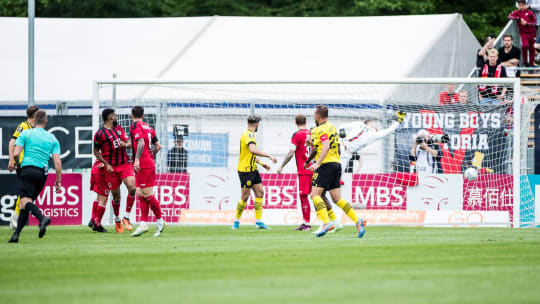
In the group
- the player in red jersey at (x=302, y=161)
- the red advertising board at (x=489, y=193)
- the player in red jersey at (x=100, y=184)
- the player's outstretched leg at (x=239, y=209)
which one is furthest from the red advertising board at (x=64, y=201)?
the red advertising board at (x=489, y=193)

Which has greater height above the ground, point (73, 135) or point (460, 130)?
point (460, 130)

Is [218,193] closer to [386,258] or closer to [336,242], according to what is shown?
[336,242]

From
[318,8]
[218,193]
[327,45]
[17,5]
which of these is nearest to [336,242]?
[218,193]

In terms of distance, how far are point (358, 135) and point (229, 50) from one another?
22.1ft

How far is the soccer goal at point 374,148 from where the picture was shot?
58.3ft

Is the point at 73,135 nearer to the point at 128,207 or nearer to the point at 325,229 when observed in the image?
the point at 128,207

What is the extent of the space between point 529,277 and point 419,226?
9.20 metres

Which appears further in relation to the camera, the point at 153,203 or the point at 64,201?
Answer: the point at 64,201

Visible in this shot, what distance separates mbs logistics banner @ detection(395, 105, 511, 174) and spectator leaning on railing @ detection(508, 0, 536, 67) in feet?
16.5

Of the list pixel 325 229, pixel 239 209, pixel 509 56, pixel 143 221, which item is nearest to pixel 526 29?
pixel 509 56

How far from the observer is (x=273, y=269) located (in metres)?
8.95

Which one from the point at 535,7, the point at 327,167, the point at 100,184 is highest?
the point at 535,7

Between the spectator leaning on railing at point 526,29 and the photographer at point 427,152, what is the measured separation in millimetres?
5606

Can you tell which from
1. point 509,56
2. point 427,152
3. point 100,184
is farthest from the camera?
point 509,56
